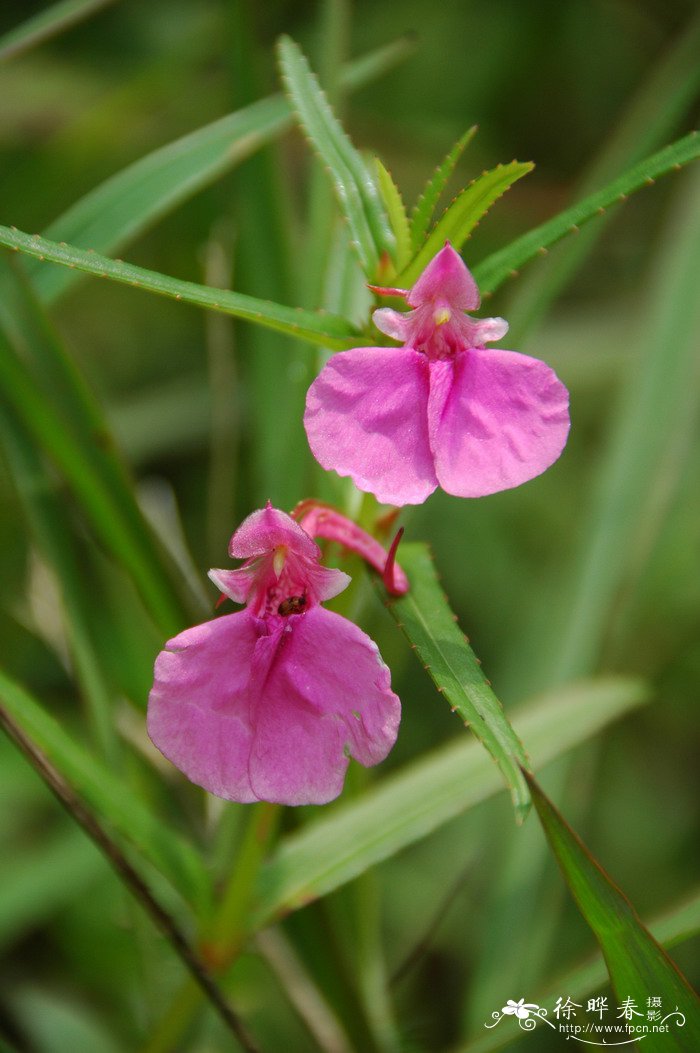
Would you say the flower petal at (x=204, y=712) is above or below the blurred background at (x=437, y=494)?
below

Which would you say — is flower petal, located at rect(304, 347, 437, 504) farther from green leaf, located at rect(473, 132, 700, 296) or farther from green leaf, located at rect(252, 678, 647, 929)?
green leaf, located at rect(252, 678, 647, 929)

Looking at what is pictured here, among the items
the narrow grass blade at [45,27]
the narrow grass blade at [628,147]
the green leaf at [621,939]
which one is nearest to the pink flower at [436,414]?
the green leaf at [621,939]

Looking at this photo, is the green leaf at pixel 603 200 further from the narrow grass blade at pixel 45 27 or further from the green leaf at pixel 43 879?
the green leaf at pixel 43 879

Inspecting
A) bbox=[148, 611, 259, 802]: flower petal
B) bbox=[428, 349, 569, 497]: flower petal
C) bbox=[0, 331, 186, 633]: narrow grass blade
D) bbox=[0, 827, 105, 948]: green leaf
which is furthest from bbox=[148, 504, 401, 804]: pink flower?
bbox=[0, 827, 105, 948]: green leaf

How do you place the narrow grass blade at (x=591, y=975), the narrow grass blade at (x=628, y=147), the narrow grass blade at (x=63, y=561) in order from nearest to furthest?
1. the narrow grass blade at (x=591, y=975)
2. the narrow grass blade at (x=63, y=561)
3. the narrow grass blade at (x=628, y=147)

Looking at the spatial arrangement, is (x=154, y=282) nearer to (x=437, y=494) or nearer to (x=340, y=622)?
(x=340, y=622)

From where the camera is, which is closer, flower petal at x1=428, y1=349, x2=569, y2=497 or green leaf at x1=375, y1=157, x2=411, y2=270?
flower petal at x1=428, y1=349, x2=569, y2=497

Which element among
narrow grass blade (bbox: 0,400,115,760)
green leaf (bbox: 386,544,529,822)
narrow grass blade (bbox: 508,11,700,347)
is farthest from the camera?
narrow grass blade (bbox: 508,11,700,347)

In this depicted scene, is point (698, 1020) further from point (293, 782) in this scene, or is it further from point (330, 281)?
point (330, 281)
